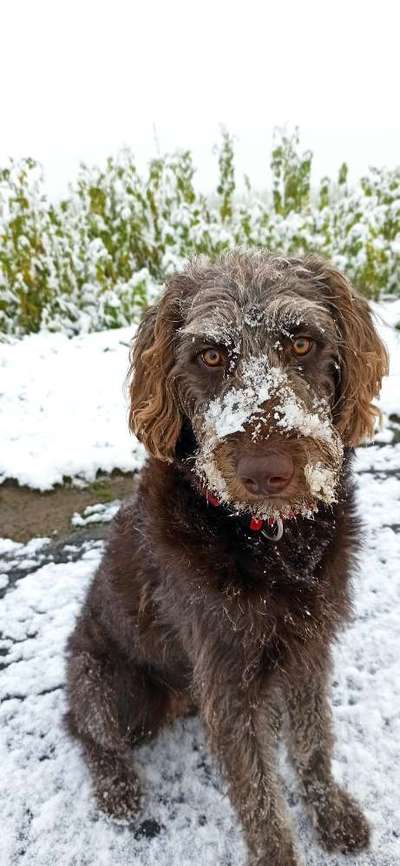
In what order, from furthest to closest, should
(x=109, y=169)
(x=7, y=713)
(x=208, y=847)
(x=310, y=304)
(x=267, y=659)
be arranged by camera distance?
(x=109, y=169)
(x=7, y=713)
(x=208, y=847)
(x=267, y=659)
(x=310, y=304)

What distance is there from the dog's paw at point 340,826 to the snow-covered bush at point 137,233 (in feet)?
15.9

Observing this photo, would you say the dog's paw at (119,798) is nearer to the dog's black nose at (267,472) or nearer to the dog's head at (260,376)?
the dog's head at (260,376)

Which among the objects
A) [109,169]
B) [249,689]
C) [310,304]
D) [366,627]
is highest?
[109,169]

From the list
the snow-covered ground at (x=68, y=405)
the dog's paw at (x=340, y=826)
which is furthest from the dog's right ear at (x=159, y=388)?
the snow-covered ground at (x=68, y=405)

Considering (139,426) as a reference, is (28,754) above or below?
below

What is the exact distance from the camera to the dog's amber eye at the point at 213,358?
1.95 m

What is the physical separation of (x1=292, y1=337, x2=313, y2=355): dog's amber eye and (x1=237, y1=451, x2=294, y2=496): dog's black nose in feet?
1.41

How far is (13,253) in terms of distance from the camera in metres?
6.75

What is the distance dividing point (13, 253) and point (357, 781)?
6179mm

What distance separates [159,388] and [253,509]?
0.57 m

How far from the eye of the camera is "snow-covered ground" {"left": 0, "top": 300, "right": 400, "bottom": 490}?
440 cm

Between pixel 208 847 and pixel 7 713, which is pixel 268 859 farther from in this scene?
pixel 7 713

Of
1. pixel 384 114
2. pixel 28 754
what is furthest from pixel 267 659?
pixel 384 114

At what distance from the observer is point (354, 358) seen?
6.66 feet
